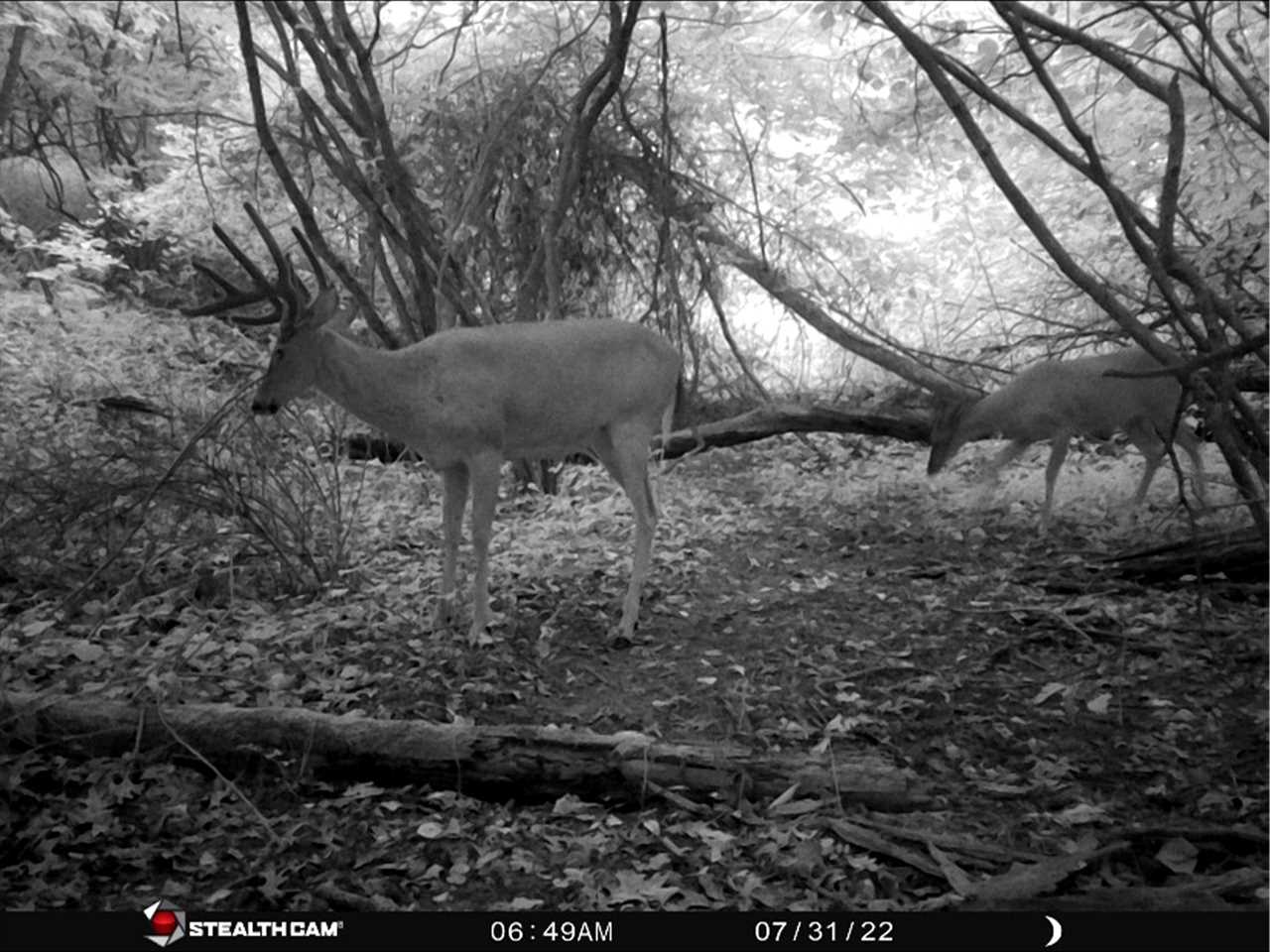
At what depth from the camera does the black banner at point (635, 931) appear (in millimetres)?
2738

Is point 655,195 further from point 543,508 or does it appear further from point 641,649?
point 641,649

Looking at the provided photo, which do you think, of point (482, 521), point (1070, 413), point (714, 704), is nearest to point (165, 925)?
point (714, 704)

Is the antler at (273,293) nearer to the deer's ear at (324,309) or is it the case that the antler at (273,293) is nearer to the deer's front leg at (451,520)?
the deer's ear at (324,309)

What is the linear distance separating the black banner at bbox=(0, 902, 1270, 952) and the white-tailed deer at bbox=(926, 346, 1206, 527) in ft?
16.1

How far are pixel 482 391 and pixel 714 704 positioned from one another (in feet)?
6.37

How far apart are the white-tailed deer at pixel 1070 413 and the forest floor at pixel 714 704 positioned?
658 mm

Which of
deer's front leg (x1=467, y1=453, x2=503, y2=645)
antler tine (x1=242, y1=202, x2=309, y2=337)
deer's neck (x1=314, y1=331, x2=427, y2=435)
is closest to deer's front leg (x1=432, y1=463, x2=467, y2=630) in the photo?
deer's front leg (x1=467, y1=453, x2=503, y2=645)

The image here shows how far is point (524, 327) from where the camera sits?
5.80 meters

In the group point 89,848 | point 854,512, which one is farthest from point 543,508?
point 89,848

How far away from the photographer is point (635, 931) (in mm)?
2809

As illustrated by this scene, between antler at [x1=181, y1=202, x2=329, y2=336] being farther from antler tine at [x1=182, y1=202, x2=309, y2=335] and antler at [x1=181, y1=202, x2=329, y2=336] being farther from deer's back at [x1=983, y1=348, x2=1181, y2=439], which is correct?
deer's back at [x1=983, y1=348, x2=1181, y2=439]

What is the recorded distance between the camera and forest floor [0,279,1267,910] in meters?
3.28

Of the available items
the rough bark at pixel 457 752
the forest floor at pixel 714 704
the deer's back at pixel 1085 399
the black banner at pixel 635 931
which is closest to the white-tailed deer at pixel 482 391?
the forest floor at pixel 714 704

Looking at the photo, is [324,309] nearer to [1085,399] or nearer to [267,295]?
[267,295]
